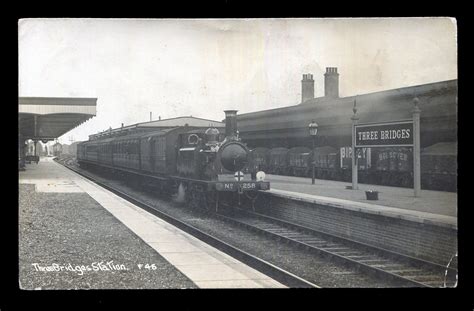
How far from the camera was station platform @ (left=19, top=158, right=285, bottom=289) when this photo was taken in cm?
785

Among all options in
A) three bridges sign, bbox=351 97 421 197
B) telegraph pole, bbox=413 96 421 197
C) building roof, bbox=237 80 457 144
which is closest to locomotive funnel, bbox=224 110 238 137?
building roof, bbox=237 80 457 144

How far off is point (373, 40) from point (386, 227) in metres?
3.52

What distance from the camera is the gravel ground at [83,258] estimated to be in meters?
7.86

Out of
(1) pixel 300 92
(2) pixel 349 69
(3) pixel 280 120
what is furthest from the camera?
(3) pixel 280 120

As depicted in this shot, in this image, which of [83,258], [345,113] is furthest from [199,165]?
[83,258]

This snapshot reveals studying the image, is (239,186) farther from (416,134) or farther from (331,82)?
(416,134)

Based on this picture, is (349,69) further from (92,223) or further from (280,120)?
(92,223)

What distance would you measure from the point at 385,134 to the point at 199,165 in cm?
648

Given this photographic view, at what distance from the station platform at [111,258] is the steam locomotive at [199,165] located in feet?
14.2

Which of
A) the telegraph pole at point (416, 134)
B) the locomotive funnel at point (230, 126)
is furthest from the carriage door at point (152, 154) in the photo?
the telegraph pole at point (416, 134)

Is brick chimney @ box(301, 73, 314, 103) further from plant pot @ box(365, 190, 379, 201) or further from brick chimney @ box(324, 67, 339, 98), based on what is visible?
plant pot @ box(365, 190, 379, 201)

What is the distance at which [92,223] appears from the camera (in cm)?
1010

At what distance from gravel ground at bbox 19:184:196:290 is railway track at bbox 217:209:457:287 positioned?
3.14 m
